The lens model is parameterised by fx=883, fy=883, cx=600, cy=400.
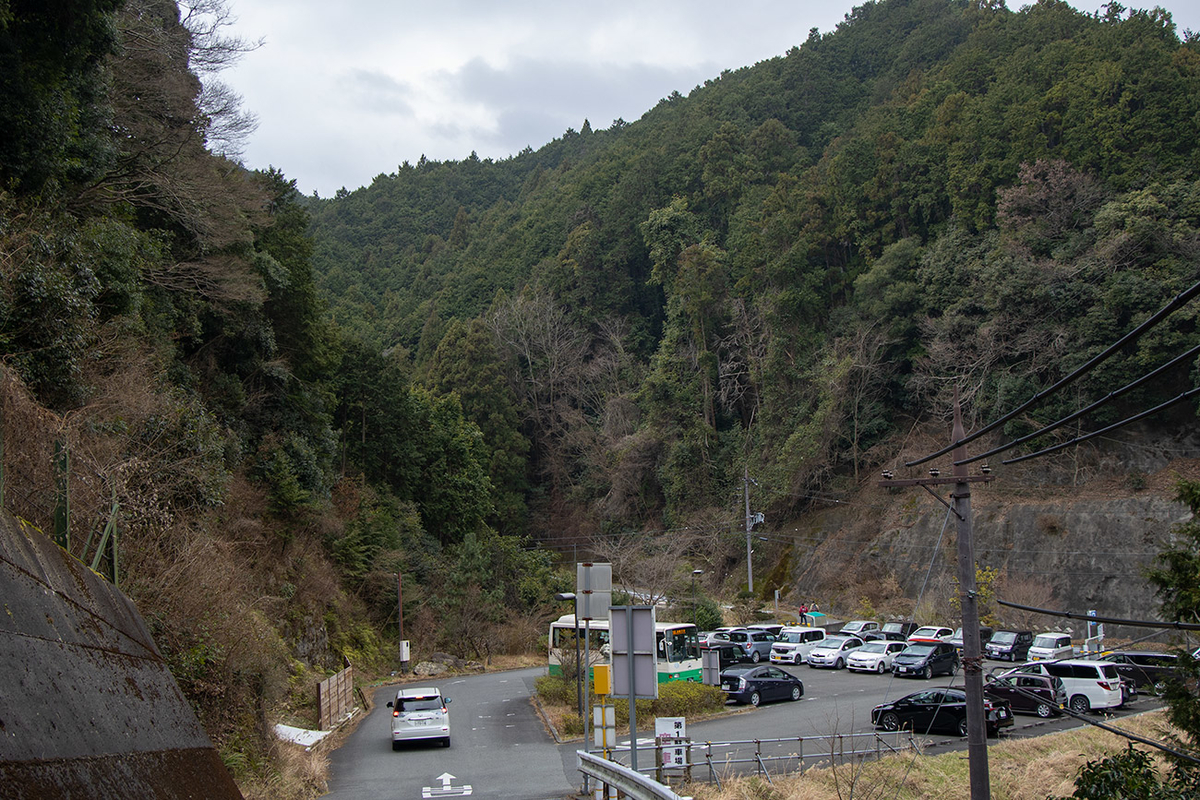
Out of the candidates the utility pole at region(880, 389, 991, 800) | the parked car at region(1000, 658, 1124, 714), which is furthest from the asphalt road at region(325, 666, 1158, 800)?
the utility pole at region(880, 389, 991, 800)

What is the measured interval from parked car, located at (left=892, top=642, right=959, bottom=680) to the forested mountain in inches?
834

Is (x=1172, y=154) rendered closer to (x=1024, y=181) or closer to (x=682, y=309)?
(x=1024, y=181)

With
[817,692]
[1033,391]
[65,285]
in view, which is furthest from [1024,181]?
[65,285]

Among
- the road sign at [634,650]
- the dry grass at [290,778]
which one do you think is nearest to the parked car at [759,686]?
the dry grass at [290,778]

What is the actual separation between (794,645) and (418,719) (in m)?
20.3

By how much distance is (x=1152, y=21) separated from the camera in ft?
179

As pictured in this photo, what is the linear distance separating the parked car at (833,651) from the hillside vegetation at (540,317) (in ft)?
32.9

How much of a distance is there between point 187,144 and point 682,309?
49879 millimetres

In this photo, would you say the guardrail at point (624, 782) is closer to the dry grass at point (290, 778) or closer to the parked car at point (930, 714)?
the dry grass at point (290, 778)

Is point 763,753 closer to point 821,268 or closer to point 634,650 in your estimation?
point 634,650

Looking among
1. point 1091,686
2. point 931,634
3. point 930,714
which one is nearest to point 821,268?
point 931,634

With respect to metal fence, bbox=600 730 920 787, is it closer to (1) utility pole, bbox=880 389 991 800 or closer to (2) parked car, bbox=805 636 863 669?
(1) utility pole, bbox=880 389 991 800

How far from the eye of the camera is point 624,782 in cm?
1036

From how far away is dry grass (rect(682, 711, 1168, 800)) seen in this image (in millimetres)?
13867
